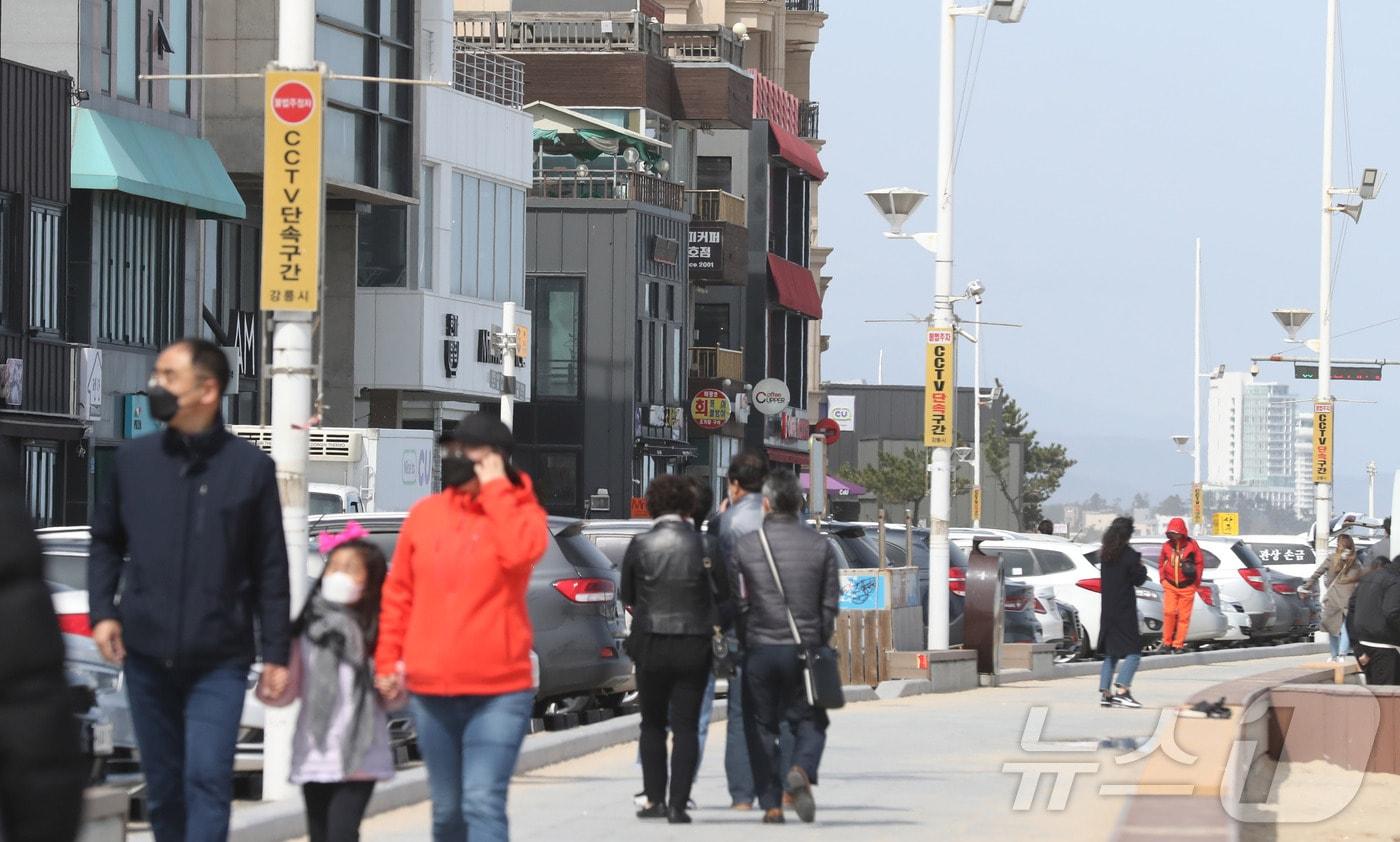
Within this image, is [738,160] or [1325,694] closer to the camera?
[1325,694]

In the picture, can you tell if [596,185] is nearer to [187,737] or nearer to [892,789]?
[892,789]

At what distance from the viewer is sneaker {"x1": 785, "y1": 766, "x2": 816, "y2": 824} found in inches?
478

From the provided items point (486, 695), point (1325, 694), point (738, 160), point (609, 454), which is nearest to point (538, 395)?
point (609, 454)

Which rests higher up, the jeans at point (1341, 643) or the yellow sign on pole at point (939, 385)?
the yellow sign on pole at point (939, 385)

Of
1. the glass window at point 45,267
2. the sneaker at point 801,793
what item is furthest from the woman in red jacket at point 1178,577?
the sneaker at point 801,793

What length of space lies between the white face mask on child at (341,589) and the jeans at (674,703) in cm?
371

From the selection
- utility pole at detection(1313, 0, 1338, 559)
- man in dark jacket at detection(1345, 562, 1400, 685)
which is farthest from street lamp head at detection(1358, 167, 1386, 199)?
man in dark jacket at detection(1345, 562, 1400, 685)

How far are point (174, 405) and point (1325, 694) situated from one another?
11.5 metres

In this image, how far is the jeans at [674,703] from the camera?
11977 millimetres

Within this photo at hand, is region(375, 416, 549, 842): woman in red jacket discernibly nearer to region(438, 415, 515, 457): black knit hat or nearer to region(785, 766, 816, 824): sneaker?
region(438, 415, 515, 457): black knit hat

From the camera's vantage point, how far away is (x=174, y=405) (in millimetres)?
7773

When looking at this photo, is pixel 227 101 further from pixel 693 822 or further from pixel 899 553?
pixel 693 822

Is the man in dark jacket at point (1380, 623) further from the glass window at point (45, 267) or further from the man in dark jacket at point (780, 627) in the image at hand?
the glass window at point (45, 267)

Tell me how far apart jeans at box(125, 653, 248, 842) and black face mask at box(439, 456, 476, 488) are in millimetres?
910
